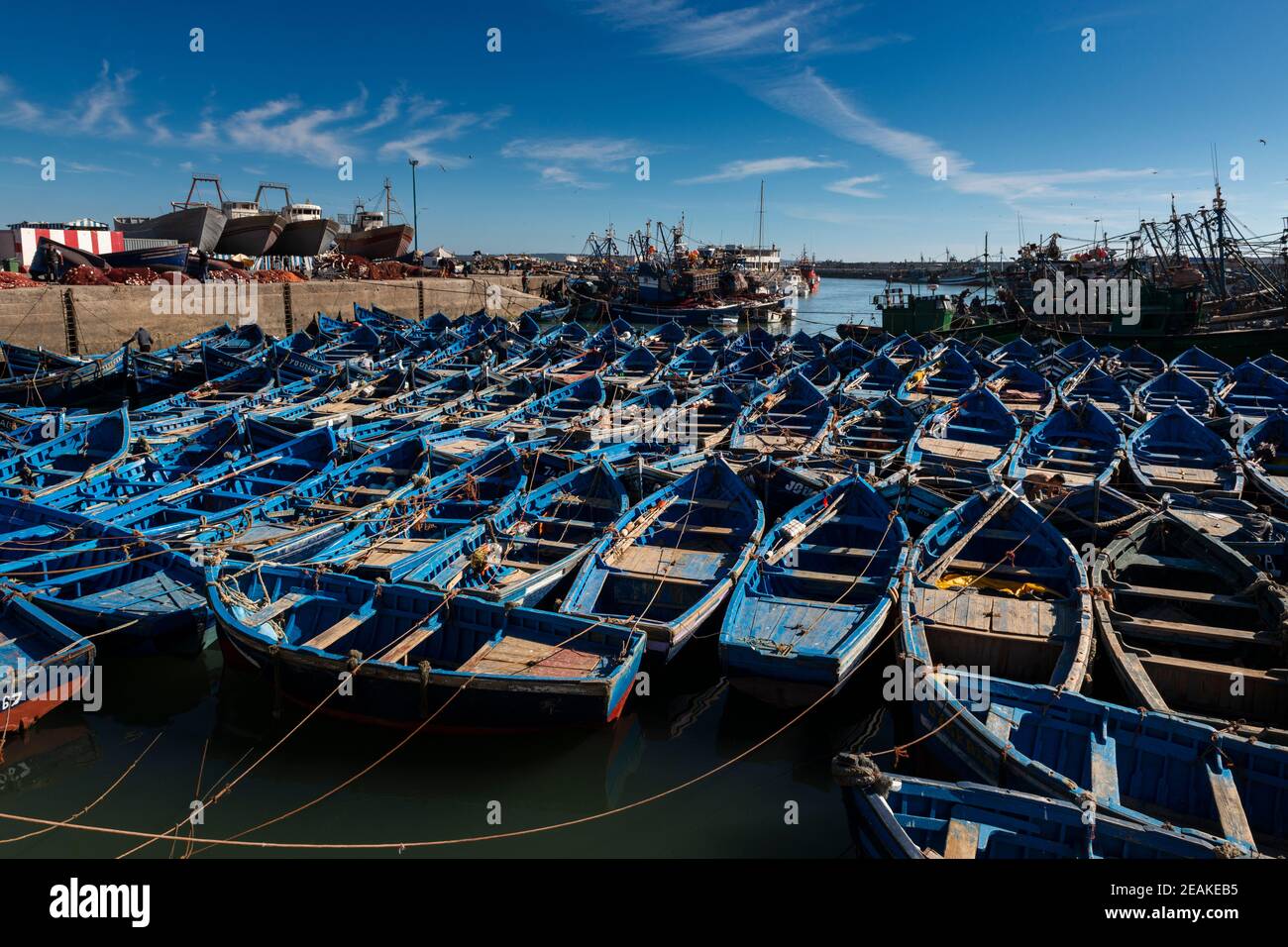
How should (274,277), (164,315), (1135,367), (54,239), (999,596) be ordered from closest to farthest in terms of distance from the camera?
(999,596) → (1135,367) → (164,315) → (274,277) → (54,239)

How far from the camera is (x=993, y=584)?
13531mm

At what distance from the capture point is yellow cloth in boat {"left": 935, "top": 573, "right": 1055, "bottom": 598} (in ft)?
43.0

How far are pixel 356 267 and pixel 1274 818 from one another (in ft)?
231

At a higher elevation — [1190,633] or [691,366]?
[691,366]

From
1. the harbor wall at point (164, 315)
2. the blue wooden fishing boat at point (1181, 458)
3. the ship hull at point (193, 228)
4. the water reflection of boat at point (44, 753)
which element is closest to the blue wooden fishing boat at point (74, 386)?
the harbor wall at point (164, 315)

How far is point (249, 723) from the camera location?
12.5 m

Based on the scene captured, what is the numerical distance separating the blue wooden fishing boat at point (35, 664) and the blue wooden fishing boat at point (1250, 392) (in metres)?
28.9

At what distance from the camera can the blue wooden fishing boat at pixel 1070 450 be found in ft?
60.3

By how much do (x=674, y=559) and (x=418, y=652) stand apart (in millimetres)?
4828

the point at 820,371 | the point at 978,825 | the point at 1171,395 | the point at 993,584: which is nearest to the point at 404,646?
Answer: the point at 978,825

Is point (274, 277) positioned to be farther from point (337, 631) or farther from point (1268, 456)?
point (1268, 456)

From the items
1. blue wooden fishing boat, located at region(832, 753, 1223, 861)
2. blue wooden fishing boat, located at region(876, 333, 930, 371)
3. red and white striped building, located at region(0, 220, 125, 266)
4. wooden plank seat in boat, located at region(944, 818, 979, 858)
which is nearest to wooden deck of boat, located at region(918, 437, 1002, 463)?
blue wooden fishing boat, located at region(876, 333, 930, 371)

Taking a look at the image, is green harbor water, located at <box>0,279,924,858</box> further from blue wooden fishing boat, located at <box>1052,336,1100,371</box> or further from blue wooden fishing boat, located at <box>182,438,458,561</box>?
blue wooden fishing boat, located at <box>1052,336,1100,371</box>
